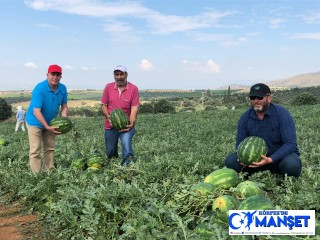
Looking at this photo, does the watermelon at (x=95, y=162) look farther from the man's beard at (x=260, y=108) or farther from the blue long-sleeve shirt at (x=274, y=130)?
the man's beard at (x=260, y=108)

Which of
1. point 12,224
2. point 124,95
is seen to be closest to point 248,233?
point 12,224

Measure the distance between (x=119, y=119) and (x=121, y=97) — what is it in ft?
1.71

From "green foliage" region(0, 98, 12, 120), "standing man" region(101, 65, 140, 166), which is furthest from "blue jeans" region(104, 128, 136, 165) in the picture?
"green foliage" region(0, 98, 12, 120)

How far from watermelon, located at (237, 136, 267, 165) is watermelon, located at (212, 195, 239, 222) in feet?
4.35

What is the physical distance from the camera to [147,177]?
573cm

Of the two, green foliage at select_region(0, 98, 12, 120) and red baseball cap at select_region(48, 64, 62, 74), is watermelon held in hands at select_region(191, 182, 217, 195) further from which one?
green foliage at select_region(0, 98, 12, 120)

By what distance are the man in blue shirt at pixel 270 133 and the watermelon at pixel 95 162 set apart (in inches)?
98.2

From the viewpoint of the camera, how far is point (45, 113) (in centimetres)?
722

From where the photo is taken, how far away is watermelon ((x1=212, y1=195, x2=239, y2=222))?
12.4 feet

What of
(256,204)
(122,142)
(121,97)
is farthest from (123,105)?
(256,204)

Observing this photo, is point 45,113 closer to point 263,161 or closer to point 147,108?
point 263,161

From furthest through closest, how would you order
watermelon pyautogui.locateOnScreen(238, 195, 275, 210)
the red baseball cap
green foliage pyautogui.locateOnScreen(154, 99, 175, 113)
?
1. green foliage pyautogui.locateOnScreen(154, 99, 175, 113)
2. the red baseball cap
3. watermelon pyautogui.locateOnScreen(238, 195, 275, 210)

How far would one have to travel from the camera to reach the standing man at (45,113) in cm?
691

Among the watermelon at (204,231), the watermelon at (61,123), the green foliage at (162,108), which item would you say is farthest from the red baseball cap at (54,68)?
the green foliage at (162,108)
